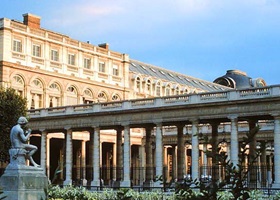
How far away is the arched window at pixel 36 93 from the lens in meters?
70.9

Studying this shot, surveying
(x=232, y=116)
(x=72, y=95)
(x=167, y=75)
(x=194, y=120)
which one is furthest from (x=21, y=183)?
(x=167, y=75)

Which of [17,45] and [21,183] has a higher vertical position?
[17,45]

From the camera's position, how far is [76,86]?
77.0m

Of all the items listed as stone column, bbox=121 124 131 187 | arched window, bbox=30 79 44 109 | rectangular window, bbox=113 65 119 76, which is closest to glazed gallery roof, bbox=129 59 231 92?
rectangular window, bbox=113 65 119 76

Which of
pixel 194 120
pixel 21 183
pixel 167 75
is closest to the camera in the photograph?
pixel 21 183

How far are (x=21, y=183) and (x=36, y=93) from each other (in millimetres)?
45775

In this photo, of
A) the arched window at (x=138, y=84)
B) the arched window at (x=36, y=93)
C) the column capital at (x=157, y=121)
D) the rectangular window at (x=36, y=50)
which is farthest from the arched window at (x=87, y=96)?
the column capital at (x=157, y=121)

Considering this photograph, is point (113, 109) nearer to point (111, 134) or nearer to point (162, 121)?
point (162, 121)

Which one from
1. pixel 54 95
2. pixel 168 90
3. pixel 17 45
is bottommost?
pixel 54 95

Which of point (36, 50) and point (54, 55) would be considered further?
point (54, 55)

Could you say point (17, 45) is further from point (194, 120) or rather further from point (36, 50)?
point (194, 120)

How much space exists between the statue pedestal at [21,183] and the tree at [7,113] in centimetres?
2786

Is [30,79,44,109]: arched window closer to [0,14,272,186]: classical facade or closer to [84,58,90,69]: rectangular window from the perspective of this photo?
[0,14,272,186]: classical facade

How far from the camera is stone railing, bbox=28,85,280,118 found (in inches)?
1865
